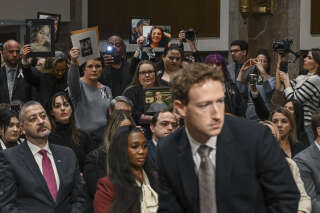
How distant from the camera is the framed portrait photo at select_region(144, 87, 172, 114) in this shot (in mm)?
5410

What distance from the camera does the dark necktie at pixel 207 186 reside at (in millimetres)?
2299

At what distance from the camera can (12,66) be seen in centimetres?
675

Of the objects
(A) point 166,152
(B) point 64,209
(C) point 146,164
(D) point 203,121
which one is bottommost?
(B) point 64,209

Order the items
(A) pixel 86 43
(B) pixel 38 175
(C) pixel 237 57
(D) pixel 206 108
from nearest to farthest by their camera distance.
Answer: (D) pixel 206 108, (B) pixel 38 175, (A) pixel 86 43, (C) pixel 237 57

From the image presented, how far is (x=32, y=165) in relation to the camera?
13.2 ft

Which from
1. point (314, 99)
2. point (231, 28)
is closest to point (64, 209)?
point (314, 99)

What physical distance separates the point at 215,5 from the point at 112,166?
5892 mm

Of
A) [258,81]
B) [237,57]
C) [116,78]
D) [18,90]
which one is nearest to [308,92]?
[258,81]

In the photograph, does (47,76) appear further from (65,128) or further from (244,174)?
(244,174)

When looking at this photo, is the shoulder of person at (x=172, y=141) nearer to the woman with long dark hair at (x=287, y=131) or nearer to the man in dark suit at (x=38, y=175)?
the man in dark suit at (x=38, y=175)

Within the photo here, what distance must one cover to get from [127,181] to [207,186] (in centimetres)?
152

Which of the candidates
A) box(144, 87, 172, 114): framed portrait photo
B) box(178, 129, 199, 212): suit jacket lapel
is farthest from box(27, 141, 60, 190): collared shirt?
box(178, 129, 199, 212): suit jacket lapel

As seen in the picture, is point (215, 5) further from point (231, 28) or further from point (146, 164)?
point (146, 164)

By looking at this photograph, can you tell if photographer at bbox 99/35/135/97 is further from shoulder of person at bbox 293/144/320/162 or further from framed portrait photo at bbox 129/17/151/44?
shoulder of person at bbox 293/144/320/162
